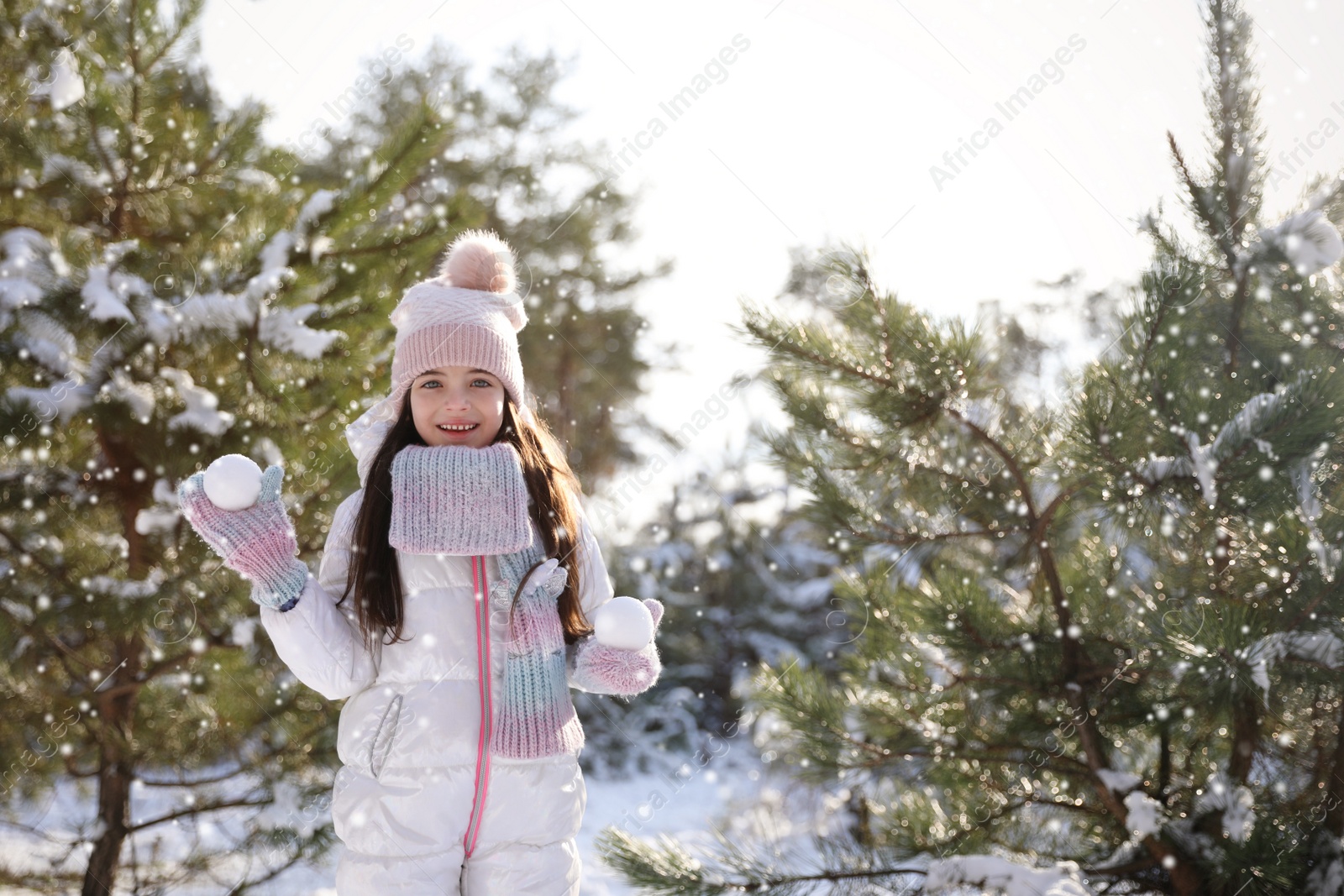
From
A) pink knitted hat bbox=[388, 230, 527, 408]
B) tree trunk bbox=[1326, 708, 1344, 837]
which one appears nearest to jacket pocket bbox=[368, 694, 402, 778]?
pink knitted hat bbox=[388, 230, 527, 408]

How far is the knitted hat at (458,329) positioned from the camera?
6.72 ft

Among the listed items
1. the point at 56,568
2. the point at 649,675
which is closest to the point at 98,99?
the point at 56,568

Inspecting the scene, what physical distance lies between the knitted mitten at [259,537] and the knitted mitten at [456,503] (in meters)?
0.20

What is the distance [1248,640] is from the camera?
5.66ft

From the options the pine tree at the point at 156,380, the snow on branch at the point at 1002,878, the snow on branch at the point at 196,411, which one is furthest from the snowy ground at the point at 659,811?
the snow on branch at the point at 196,411

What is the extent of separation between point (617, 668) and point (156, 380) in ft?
6.06

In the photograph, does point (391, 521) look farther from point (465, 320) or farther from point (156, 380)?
point (156, 380)

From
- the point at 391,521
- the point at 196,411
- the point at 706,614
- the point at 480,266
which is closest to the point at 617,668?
the point at 391,521

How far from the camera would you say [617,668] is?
6.12 ft

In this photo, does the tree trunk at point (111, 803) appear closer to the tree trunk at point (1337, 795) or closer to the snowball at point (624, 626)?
the snowball at point (624, 626)

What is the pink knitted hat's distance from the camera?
204cm

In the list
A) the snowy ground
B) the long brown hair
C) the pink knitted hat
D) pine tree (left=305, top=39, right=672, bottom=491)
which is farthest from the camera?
pine tree (left=305, top=39, right=672, bottom=491)

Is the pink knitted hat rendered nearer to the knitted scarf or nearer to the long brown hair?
the long brown hair

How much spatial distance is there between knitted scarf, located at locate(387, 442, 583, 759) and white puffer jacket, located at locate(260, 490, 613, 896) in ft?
0.17
